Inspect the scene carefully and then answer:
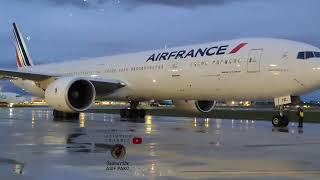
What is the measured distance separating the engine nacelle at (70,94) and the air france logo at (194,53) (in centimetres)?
356

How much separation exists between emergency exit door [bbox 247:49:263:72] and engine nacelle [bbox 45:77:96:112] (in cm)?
779

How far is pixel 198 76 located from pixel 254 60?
9.39 ft

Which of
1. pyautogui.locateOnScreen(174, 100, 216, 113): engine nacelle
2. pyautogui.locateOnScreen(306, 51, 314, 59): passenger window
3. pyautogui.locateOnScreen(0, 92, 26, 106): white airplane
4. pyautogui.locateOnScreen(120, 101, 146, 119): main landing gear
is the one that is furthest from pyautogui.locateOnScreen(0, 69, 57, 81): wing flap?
pyautogui.locateOnScreen(0, 92, 26, 106): white airplane

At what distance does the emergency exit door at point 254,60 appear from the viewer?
1977 cm

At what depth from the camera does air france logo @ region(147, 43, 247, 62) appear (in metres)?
21.1

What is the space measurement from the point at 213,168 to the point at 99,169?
1.87 m

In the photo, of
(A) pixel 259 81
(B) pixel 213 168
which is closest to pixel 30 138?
(B) pixel 213 168

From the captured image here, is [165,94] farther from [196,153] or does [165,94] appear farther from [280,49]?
[196,153]

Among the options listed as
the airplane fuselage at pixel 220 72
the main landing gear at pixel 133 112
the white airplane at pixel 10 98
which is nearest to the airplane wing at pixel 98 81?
the airplane fuselage at pixel 220 72

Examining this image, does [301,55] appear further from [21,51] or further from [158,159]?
[21,51]

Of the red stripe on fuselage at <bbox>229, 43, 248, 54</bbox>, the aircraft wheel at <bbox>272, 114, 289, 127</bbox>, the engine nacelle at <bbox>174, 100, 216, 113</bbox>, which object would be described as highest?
the red stripe on fuselage at <bbox>229, 43, 248, 54</bbox>

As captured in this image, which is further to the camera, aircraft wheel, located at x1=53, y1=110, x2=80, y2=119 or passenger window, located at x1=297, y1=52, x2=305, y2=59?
aircraft wheel, located at x1=53, y1=110, x2=80, y2=119

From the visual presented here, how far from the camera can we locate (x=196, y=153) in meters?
10.3

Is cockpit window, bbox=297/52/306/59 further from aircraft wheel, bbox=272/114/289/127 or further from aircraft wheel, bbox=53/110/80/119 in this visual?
aircraft wheel, bbox=53/110/80/119
